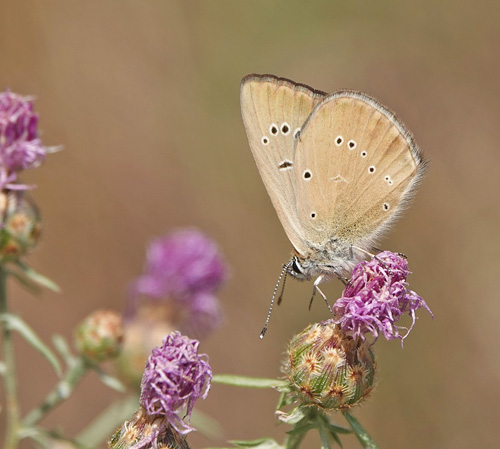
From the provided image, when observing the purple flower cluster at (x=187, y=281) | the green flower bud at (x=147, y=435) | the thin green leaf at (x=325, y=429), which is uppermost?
the thin green leaf at (x=325, y=429)

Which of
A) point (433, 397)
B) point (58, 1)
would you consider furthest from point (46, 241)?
point (433, 397)

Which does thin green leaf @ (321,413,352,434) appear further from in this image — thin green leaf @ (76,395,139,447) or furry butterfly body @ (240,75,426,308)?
thin green leaf @ (76,395,139,447)

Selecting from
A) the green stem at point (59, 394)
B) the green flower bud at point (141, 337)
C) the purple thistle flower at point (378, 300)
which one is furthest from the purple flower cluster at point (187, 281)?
the purple thistle flower at point (378, 300)

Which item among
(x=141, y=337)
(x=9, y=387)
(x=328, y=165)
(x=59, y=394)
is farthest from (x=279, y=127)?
(x=141, y=337)

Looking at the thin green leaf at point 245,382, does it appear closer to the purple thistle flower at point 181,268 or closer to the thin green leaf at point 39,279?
the thin green leaf at point 39,279

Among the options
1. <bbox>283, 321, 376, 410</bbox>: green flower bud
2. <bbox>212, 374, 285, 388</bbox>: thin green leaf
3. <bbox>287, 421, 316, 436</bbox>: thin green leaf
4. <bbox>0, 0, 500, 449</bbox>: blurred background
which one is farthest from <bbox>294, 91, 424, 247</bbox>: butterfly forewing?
<bbox>0, 0, 500, 449</bbox>: blurred background

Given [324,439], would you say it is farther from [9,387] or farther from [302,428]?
[9,387]
